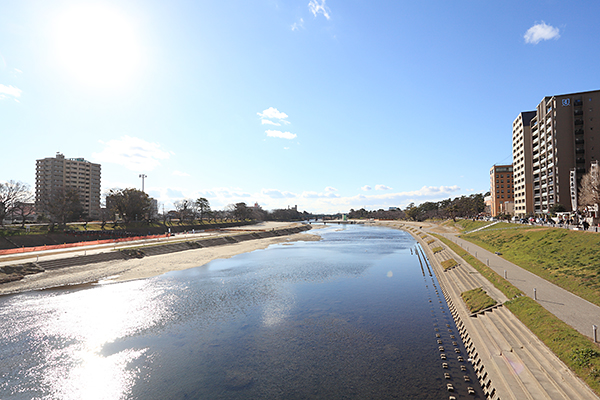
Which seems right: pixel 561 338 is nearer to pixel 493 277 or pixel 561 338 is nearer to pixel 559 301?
pixel 559 301

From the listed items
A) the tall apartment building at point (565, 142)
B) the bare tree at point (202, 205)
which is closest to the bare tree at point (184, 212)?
the bare tree at point (202, 205)

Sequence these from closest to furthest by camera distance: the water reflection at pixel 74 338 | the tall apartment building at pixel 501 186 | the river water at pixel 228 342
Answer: the river water at pixel 228 342 < the water reflection at pixel 74 338 < the tall apartment building at pixel 501 186

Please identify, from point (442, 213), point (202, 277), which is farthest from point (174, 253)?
point (442, 213)

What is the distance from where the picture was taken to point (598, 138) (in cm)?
7631

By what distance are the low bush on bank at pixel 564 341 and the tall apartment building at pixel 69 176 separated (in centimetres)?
16891

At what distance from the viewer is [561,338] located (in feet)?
48.0

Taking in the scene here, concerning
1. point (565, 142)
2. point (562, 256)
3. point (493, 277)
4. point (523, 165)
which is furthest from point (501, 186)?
point (493, 277)

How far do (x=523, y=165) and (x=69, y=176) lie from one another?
207654 millimetres

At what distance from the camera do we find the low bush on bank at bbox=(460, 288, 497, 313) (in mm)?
22891

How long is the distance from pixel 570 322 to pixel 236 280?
1370 inches

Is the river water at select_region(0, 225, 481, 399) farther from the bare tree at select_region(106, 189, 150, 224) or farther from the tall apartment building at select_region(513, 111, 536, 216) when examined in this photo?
the tall apartment building at select_region(513, 111, 536, 216)

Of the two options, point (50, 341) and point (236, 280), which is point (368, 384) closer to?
point (50, 341)

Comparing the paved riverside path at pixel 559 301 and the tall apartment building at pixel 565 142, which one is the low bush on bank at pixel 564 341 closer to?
the paved riverside path at pixel 559 301

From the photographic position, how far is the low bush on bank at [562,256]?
2340 centimetres
